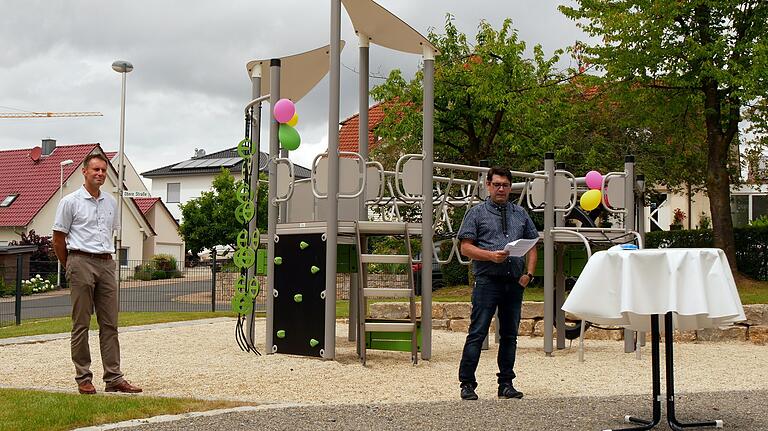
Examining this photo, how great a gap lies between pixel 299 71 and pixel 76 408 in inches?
268

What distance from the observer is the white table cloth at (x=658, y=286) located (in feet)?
19.4

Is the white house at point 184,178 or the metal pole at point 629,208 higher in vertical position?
the white house at point 184,178

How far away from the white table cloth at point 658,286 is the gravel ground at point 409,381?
809 millimetres

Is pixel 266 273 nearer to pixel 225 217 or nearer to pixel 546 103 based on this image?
pixel 546 103

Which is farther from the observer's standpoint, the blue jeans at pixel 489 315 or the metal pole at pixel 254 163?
the metal pole at pixel 254 163

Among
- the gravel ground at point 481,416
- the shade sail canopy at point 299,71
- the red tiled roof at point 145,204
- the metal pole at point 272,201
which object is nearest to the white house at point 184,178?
the red tiled roof at point 145,204

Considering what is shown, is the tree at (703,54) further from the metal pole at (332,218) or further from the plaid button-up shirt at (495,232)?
the plaid button-up shirt at (495,232)

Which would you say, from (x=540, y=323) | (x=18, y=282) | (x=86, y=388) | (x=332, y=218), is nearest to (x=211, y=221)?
(x=18, y=282)

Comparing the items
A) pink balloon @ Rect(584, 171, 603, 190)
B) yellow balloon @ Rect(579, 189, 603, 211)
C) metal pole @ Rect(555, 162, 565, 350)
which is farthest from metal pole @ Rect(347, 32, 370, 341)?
pink balloon @ Rect(584, 171, 603, 190)

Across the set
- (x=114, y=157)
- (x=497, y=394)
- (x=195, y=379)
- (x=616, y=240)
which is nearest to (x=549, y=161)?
(x=616, y=240)

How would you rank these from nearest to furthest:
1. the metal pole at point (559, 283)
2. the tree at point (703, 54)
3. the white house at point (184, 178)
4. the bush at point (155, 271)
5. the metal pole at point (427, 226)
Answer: the metal pole at point (427, 226) → the metal pole at point (559, 283) → the tree at point (703, 54) → the bush at point (155, 271) → the white house at point (184, 178)

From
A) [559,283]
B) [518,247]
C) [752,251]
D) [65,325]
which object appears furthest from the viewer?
[752,251]

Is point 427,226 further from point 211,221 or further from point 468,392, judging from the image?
point 211,221

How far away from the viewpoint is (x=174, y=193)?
77250 millimetres
